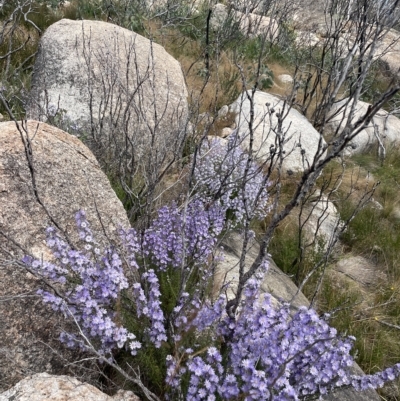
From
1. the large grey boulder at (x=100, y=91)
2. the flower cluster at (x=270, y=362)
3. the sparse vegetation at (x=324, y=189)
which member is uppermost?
the flower cluster at (x=270, y=362)

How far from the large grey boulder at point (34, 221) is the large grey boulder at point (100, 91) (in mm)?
1156

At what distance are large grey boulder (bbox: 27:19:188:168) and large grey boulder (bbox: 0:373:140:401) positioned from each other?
205cm

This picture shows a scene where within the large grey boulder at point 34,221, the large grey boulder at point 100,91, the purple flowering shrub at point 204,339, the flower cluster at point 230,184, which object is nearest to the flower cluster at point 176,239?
the large grey boulder at point 34,221

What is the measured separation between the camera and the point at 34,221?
204 centimetres

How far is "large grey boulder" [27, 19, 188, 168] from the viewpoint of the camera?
3600mm

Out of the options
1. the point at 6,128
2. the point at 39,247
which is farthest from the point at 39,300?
the point at 6,128

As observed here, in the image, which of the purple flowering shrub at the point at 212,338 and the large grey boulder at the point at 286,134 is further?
the large grey boulder at the point at 286,134

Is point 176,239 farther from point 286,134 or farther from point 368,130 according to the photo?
point 368,130

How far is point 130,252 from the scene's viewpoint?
2223 mm

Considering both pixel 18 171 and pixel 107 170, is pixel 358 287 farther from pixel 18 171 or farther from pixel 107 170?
pixel 18 171

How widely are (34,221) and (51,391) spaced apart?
792 millimetres

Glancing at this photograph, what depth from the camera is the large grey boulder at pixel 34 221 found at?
1896 mm

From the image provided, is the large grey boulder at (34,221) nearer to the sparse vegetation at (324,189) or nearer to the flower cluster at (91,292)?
the flower cluster at (91,292)

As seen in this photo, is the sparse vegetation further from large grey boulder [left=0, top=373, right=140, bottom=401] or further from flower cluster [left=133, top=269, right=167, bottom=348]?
large grey boulder [left=0, top=373, right=140, bottom=401]
